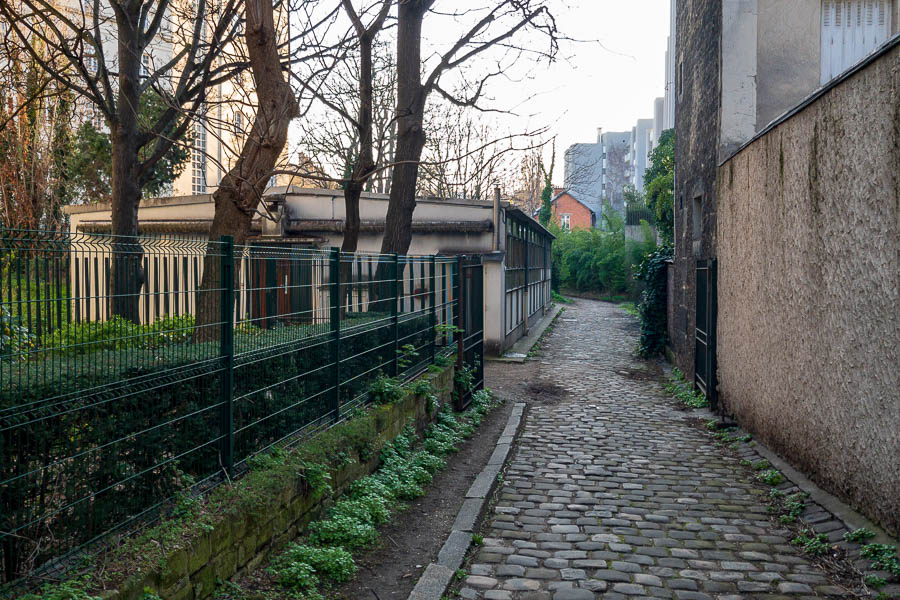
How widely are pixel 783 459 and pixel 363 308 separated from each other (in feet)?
15.4

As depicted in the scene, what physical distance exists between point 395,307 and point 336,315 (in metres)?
2.05

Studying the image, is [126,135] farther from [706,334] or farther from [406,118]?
[706,334]

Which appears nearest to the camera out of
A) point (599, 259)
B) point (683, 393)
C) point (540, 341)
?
point (683, 393)

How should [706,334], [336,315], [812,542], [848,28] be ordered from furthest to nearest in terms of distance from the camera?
[706,334] → [848,28] → [336,315] → [812,542]

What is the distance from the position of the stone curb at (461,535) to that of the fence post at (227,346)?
59.6 inches

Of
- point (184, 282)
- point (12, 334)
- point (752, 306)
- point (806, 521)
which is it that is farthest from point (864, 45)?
point (12, 334)

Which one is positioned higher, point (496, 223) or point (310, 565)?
point (496, 223)

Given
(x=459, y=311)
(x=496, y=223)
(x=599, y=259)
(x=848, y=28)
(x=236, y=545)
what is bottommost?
(x=236, y=545)

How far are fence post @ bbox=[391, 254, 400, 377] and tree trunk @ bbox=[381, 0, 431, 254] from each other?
11.0 feet

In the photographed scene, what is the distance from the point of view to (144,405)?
4320 mm

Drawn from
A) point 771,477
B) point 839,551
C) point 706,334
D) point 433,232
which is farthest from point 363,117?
point 839,551

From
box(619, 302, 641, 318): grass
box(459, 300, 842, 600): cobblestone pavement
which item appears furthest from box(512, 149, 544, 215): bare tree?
box(459, 300, 842, 600): cobblestone pavement

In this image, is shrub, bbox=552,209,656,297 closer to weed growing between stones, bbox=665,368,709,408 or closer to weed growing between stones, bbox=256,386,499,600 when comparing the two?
weed growing between stones, bbox=665,368,709,408

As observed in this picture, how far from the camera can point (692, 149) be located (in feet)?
48.8
